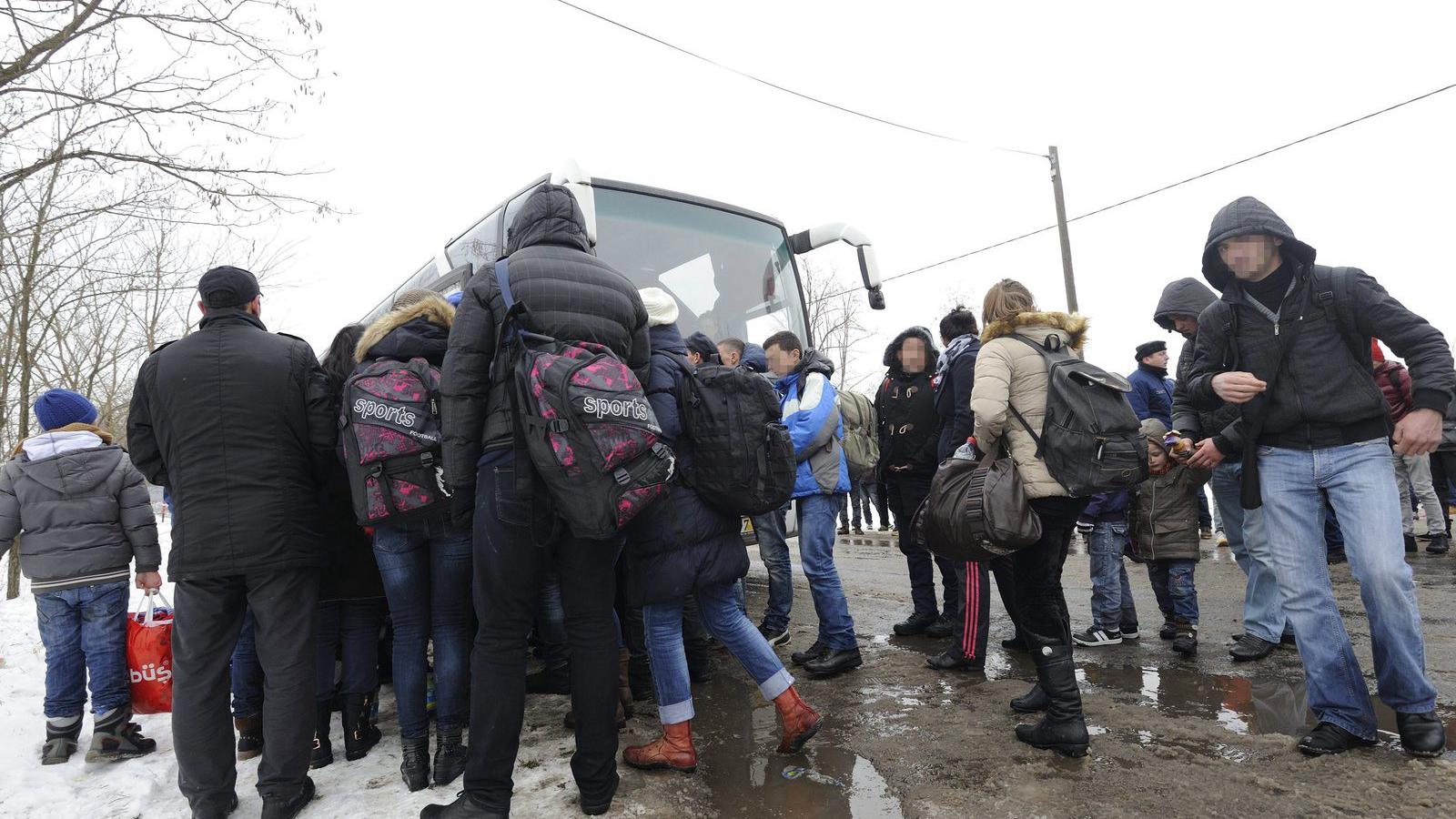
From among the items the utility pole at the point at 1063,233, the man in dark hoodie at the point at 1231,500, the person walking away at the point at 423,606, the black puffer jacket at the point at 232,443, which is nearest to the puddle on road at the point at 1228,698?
the man in dark hoodie at the point at 1231,500

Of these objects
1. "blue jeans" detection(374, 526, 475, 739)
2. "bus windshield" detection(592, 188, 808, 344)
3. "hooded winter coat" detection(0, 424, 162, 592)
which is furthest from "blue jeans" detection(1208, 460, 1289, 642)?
"hooded winter coat" detection(0, 424, 162, 592)

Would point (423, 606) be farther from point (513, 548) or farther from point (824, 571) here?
point (824, 571)

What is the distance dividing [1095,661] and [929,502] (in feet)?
6.02

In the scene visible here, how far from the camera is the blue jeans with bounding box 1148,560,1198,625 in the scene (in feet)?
15.4

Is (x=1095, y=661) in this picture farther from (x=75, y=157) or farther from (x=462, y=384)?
(x=75, y=157)

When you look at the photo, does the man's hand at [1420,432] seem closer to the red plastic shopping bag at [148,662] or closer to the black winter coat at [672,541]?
the black winter coat at [672,541]

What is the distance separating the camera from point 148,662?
397 centimetres

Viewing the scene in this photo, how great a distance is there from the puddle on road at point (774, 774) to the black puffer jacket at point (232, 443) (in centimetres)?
185

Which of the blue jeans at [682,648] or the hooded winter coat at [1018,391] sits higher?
the hooded winter coat at [1018,391]

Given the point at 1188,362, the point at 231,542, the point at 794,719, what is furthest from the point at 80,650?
the point at 1188,362

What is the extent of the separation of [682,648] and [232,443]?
1.94 meters

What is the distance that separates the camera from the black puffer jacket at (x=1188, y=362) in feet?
12.4

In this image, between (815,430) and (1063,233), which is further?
(1063,233)

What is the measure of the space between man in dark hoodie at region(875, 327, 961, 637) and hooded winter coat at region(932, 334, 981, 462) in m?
0.42
